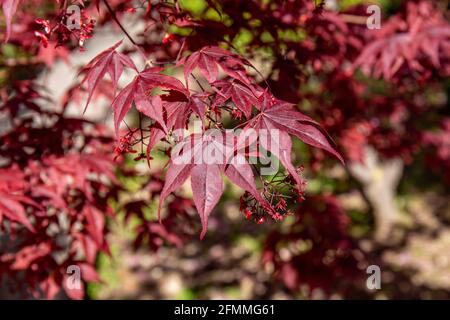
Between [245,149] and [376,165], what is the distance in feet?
12.5

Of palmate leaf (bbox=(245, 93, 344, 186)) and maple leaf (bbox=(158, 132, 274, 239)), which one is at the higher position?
palmate leaf (bbox=(245, 93, 344, 186))

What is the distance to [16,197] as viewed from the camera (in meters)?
1.67

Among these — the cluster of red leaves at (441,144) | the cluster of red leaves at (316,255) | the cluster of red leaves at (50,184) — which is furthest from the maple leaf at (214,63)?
the cluster of red leaves at (441,144)

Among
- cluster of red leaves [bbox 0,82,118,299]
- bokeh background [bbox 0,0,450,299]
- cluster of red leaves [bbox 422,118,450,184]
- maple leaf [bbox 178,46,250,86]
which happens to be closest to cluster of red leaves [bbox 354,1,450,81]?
bokeh background [bbox 0,0,450,299]

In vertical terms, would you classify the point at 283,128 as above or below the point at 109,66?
below

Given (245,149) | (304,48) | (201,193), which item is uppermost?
(304,48)

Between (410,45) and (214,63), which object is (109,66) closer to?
(214,63)

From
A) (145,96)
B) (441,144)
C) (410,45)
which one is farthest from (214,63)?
(441,144)

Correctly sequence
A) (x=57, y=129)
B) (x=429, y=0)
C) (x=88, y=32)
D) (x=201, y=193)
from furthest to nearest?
1. (x=429, y=0)
2. (x=57, y=129)
3. (x=88, y=32)
4. (x=201, y=193)

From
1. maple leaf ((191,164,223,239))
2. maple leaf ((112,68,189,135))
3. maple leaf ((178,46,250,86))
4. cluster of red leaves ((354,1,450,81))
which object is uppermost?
cluster of red leaves ((354,1,450,81))

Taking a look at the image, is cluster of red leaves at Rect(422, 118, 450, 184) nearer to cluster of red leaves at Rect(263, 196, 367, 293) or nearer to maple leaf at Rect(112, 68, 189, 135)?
cluster of red leaves at Rect(263, 196, 367, 293)
